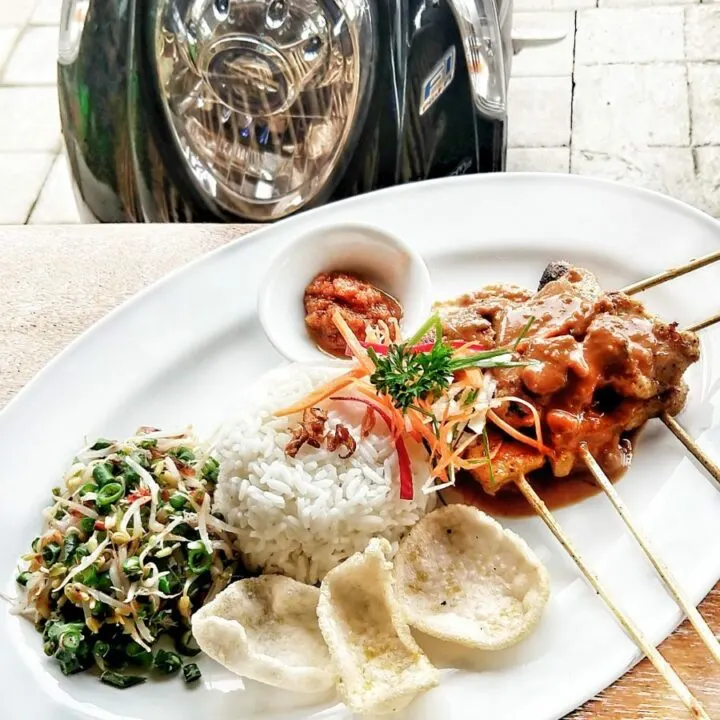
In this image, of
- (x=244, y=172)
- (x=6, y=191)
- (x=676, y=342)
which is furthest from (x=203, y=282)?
(x=6, y=191)

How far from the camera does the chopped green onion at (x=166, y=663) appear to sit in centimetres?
228

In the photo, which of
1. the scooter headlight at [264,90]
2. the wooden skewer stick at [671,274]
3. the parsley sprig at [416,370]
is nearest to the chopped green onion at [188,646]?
the parsley sprig at [416,370]

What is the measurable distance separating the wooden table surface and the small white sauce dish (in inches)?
20.3

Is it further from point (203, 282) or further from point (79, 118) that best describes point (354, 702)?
point (79, 118)

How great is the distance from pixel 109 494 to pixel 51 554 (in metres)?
0.21

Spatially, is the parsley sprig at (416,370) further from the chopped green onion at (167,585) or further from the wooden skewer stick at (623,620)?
the chopped green onion at (167,585)

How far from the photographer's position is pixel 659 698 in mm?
2074

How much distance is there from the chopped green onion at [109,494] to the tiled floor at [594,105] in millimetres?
3183

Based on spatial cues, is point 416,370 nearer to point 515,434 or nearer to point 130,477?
point 515,434

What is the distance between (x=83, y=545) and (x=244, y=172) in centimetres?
176

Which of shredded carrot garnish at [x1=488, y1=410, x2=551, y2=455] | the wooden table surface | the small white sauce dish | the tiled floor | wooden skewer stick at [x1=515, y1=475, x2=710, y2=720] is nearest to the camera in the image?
wooden skewer stick at [x1=515, y1=475, x2=710, y2=720]

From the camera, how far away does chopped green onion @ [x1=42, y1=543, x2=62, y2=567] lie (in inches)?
94.0

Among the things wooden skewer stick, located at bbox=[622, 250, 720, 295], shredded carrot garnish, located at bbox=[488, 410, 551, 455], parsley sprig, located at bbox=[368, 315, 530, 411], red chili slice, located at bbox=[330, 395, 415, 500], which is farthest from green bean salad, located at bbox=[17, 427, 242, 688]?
wooden skewer stick, located at bbox=[622, 250, 720, 295]

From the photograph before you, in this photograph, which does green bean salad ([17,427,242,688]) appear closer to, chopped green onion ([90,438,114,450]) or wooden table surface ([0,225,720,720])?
chopped green onion ([90,438,114,450])
